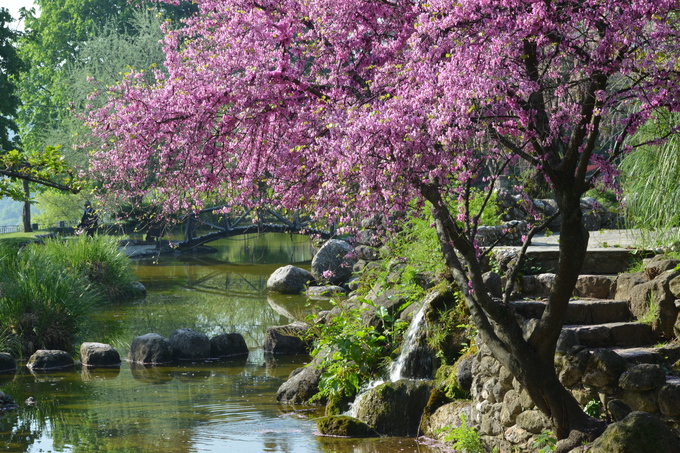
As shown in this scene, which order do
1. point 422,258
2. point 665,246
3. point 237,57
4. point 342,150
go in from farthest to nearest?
1. point 422,258
2. point 665,246
3. point 237,57
4. point 342,150

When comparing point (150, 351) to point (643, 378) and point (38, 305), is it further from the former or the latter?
point (643, 378)

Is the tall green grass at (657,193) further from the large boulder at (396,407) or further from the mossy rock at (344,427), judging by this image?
the mossy rock at (344,427)

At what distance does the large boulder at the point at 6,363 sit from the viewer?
39.1ft

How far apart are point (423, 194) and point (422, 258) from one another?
4328mm

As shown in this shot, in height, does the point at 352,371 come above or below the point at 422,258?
below

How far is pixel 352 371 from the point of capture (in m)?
9.43

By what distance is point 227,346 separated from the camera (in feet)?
43.6

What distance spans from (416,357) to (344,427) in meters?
1.41

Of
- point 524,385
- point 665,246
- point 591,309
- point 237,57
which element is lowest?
point 524,385

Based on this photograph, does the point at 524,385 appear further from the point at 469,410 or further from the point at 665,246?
the point at 665,246

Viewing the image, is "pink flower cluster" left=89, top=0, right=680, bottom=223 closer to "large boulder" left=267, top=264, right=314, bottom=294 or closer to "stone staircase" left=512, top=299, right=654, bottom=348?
"stone staircase" left=512, top=299, right=654, bottom=348

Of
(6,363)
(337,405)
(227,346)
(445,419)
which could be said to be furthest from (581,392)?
(6,363)

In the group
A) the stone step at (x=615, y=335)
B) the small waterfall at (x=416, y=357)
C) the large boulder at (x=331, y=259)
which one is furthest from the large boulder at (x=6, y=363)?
the large boulder at (x=331, y=259)

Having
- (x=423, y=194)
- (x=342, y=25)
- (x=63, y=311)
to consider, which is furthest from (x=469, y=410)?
(x=63, y=311)
